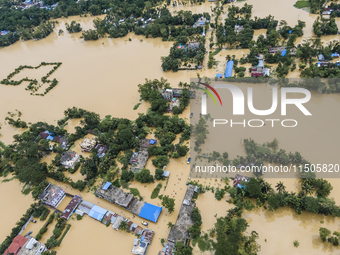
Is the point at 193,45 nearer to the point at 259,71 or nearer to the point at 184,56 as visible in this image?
the point at 184,56

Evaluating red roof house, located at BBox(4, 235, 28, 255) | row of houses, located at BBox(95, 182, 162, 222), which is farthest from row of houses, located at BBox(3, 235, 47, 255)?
row of houses, located at BBox(95, 182, 162, 222)

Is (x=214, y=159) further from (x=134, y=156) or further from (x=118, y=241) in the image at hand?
(x=118, y=241)

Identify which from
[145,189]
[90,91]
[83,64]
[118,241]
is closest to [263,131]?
[145,189]

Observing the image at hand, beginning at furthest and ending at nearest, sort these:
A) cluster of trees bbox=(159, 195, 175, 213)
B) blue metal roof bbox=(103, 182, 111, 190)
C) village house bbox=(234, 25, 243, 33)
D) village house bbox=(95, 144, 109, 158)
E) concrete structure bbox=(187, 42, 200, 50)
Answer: village house bbox=(234, 25, 243, 33), concrete structure bbox=(187, 42, 200, 50), village house bbox=(95, 144, 109, 158), blue metal roof bbox=(103, 182, 111, 190), cluster of trees bbox=(159, 195, 175, 213)

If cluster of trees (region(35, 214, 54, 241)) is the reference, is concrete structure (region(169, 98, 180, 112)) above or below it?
above

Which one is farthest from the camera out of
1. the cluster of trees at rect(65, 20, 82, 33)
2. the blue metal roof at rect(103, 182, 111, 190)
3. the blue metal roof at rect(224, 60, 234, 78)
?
the cluster of trees at rect(65, 20, 82, 33)

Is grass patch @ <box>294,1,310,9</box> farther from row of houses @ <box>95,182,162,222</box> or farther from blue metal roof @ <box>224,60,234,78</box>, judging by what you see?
row of houses @ <box>95,182,162,222</box>

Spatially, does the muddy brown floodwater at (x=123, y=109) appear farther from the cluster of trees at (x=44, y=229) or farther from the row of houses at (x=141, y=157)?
the row of houses at (x=141, y=157)
